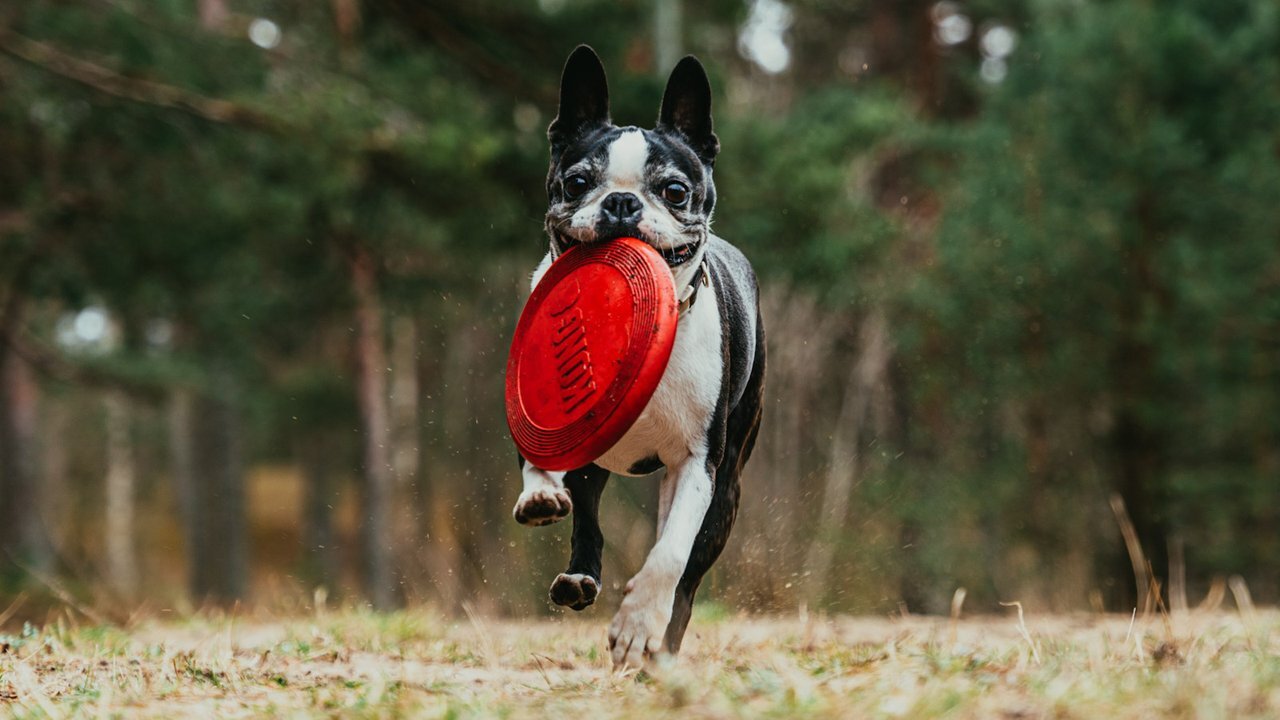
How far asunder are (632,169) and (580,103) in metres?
0.43

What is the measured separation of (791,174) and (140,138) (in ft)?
20.4

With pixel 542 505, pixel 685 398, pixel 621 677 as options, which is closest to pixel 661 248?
pixel 685 398

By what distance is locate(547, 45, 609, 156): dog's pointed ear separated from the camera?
4215mm

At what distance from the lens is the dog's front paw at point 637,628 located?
3736 millimetres

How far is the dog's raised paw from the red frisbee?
35 cm

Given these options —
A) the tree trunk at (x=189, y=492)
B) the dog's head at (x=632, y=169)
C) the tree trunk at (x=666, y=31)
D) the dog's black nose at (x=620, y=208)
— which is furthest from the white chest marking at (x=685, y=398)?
the tree trunk at (x=189, y=492)

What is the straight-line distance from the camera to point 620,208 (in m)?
3.92

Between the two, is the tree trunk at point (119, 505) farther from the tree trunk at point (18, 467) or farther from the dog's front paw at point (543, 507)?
the dog's front paw at point (543, 507)

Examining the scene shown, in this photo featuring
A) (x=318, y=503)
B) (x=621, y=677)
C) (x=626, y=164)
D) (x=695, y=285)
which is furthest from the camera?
(x=318, y=503)

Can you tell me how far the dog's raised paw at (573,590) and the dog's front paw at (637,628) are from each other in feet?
0.41

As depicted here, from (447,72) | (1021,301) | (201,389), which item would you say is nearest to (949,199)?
(1021,301)

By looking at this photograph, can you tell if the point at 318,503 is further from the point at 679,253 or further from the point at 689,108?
the point at 679,253

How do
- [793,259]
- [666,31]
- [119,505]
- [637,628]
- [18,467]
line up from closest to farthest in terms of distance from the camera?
[637,628] → [793,259] → [666,31] → [18,467] → [119,505]

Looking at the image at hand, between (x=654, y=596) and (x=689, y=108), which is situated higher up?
(x=689, y=108)
